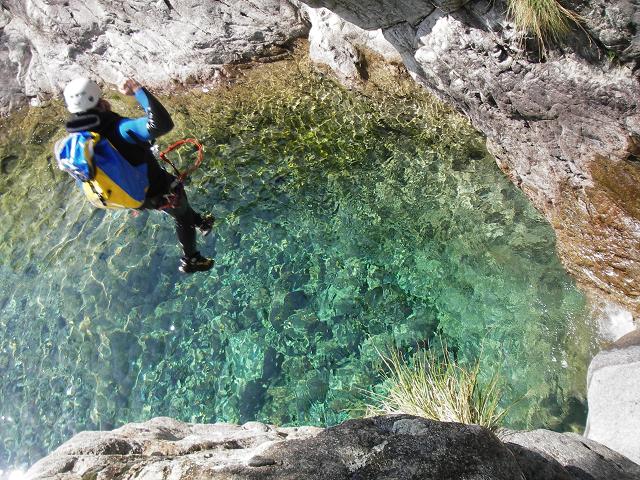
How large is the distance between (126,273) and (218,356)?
5.60 ft

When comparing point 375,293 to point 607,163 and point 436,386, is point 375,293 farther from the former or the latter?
point 607,163

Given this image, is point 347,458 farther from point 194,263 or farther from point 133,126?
point 194,263

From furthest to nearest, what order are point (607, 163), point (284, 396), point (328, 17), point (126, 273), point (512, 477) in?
point (328, 17) < point (126, 273) < point (284, 396) < point (607, 163) < point (512, 477)

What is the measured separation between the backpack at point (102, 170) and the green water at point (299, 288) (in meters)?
2.21

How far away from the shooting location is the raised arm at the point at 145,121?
4288 mm

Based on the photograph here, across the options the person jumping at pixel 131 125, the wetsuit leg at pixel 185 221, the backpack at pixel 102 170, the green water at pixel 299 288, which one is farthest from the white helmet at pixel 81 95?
the green water at pixel 299 288

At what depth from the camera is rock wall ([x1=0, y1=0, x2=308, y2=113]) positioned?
27.1ft

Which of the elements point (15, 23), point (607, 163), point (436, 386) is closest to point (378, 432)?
point (436, 386)

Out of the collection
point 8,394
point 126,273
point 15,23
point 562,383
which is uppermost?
point 562,383

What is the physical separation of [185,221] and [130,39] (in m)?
4.65

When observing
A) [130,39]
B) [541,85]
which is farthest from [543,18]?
[130,39]

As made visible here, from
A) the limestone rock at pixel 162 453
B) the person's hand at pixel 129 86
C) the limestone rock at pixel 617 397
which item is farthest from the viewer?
the limestone rock at pixel 617 397

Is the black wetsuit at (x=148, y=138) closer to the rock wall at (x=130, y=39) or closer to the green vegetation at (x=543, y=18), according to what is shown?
the green vegetation at (x=543, y=18)

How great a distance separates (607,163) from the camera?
4.99 m
